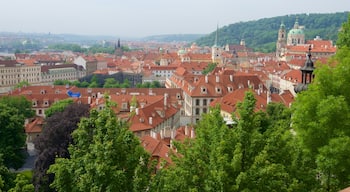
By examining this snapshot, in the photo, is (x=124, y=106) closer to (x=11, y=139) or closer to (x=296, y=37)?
(x=11, y=139)

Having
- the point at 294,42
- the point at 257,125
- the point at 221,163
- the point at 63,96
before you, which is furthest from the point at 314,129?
the point at 294,42

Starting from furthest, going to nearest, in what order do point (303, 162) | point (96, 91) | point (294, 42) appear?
point (294, 42)
point (96, 91)
point (303, 162)

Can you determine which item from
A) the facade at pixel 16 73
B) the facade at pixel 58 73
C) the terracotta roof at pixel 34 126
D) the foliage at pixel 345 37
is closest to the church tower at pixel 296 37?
the facade at pixel 58 73

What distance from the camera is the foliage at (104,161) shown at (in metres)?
14.4

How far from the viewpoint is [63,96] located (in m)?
78.4

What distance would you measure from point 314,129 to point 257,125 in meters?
3.18

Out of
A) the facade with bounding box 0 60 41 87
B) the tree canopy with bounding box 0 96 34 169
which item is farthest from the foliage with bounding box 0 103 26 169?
the facade with bounding box 0 60 41 87

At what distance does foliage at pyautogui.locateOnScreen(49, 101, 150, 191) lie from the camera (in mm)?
14438

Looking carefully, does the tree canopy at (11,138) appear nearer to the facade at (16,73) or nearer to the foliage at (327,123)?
the foliage at (327,123)

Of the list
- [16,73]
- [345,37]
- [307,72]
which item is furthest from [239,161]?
[16,73]

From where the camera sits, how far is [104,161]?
1461 cm

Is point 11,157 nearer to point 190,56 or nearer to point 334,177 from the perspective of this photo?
point 334,177

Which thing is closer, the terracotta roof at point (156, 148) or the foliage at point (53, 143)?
the terracotta roof at point (156, 148)

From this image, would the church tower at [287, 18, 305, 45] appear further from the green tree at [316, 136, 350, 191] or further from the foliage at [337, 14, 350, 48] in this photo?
the green tree at [316, 136, 350, 191]
